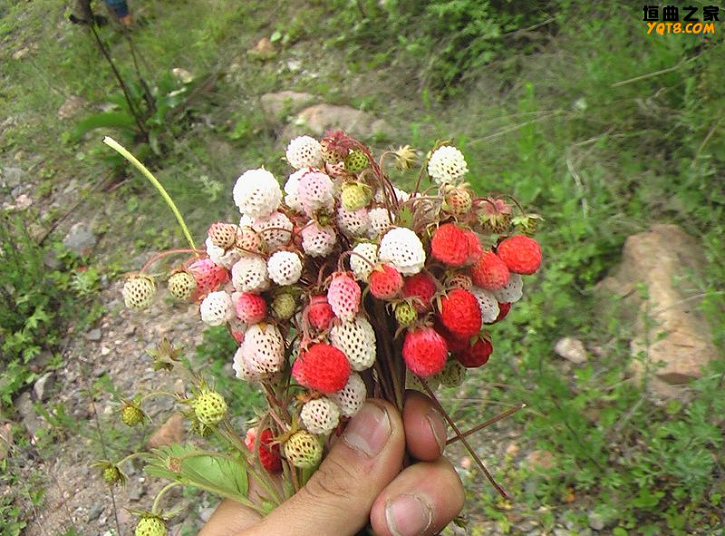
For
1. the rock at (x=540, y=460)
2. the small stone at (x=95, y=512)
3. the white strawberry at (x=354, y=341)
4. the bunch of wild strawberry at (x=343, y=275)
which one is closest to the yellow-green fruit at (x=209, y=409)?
the bunch of wild strawberry at (x=343, y=275)

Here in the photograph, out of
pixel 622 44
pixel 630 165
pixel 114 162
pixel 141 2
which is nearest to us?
pixel 630 165

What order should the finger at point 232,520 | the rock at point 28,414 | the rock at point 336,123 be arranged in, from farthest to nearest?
1. the rock at point 336,123
2. the rock at point 28,414
3. the finger at point 232,520

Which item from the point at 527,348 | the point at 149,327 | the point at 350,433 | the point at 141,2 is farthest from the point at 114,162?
the point at 350,433

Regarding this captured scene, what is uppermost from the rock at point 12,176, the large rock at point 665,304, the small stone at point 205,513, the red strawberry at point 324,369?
the red strawberry at point 324,369

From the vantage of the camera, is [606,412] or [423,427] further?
[606,412]

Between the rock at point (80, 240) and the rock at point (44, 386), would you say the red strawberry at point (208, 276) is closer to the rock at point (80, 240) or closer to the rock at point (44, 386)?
the rock at point (44, 386)

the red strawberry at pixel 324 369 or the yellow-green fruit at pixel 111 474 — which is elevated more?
the red strawberry at pixel 324 369

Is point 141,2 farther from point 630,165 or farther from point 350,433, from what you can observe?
point 350,433

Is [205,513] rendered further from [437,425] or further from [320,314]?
[320,314]
